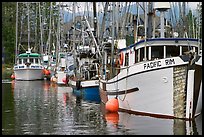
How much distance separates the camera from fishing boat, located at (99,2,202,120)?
1970 cm

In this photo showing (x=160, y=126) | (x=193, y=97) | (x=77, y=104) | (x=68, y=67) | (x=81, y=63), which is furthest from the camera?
(x=68, y=67)

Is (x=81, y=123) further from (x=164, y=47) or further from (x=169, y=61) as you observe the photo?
(x=164, y=47)

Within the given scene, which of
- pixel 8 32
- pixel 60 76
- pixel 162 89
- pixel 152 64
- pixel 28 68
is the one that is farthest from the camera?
pixel 8 32

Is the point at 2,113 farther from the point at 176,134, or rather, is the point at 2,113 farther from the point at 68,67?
the point at 68,67

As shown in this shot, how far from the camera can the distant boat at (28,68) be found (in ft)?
189

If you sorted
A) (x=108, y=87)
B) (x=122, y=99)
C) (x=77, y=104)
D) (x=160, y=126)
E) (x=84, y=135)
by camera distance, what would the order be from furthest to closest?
(x=77, y=104) → (x=108, y=87) → (x=122, y=99) → (x=160, y=126) → (x=84, y=135)

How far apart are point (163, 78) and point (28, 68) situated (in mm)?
38717

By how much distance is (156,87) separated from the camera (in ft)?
66.6

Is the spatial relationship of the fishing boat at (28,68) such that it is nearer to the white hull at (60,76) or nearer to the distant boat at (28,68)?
the distant boat at (28,68)

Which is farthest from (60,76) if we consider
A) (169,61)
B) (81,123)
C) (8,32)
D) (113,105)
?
(8,32)

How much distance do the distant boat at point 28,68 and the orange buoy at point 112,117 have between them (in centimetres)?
3545

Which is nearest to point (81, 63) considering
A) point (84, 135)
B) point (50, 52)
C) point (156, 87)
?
point (156, 87)

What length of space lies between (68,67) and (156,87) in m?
27.9

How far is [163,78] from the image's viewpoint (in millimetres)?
19984
